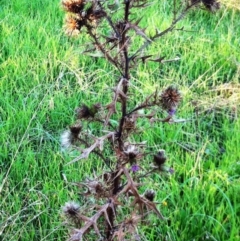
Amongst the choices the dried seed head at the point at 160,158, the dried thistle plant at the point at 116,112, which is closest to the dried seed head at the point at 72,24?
the dried thistle plant at the point at 116,112

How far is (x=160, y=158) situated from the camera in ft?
5.79

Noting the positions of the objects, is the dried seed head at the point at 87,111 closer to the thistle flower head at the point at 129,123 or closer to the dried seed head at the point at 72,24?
the thistle flower head at the point at 129,123

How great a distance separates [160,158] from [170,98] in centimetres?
A: 23

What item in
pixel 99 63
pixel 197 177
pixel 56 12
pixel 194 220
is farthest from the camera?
pixel 56 12

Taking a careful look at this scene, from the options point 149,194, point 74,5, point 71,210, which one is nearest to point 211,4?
point 74,5

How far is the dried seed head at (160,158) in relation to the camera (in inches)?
69.4

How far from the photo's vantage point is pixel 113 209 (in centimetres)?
171

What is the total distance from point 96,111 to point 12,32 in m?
2.24

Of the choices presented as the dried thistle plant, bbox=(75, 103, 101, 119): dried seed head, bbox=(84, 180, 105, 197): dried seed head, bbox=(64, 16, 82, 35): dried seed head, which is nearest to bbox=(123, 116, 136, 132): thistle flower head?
the dried thistle plant

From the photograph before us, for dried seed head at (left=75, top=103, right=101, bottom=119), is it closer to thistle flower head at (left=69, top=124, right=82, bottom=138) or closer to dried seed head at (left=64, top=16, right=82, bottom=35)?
thistle flower head at (left=69, top=124, right=82, bottom=138)

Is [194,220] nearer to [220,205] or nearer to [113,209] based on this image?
[220,205]

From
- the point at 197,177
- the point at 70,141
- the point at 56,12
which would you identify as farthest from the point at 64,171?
the point at 56,12

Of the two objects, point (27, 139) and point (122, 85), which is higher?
point (122, 85)

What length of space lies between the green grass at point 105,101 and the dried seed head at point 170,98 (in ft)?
0.39
